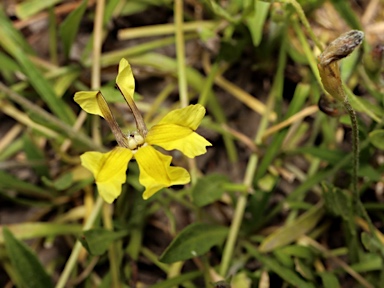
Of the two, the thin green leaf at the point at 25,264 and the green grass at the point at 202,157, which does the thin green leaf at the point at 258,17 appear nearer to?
the green grass at the point at 202,157

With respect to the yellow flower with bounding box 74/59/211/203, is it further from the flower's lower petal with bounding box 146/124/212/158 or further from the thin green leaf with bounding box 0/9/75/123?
the thin green leaf with bounding box 0/9/75/123

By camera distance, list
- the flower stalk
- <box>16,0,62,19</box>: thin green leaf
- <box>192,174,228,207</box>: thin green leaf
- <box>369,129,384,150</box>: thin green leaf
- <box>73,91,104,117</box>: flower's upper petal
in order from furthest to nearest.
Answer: <box>16,0,62,19</box>: thin green leaf, <box>192,174,228,207</box>: thin green leaf, <box>369,129,384,150</box>: thin green leaf, <box>73,91,104,117</box>: flower's upper petal, the flower stalk

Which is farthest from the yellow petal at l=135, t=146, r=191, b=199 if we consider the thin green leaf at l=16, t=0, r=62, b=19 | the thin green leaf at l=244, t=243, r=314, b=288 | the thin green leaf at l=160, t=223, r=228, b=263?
the thin green leaf at l=16, t=0, r=62, b=19

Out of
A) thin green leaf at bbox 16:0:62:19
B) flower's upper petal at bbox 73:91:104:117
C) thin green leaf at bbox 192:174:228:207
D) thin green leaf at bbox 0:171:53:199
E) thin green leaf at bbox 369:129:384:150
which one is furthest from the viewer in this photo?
thin green leaf at bbox 16:0:62:19

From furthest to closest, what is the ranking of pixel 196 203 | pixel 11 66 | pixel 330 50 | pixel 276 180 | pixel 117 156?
pixel 11 66
pixel 276 180
pixel 196 203
pixel 117 156
pixel 330 50

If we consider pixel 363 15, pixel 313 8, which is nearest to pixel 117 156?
pixel 313 8

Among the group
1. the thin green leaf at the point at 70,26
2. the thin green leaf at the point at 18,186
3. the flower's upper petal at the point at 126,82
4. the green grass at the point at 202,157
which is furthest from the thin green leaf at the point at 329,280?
the thin green leaf at the point at 70,26

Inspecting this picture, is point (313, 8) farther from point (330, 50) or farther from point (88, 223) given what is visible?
point (88, 223)
